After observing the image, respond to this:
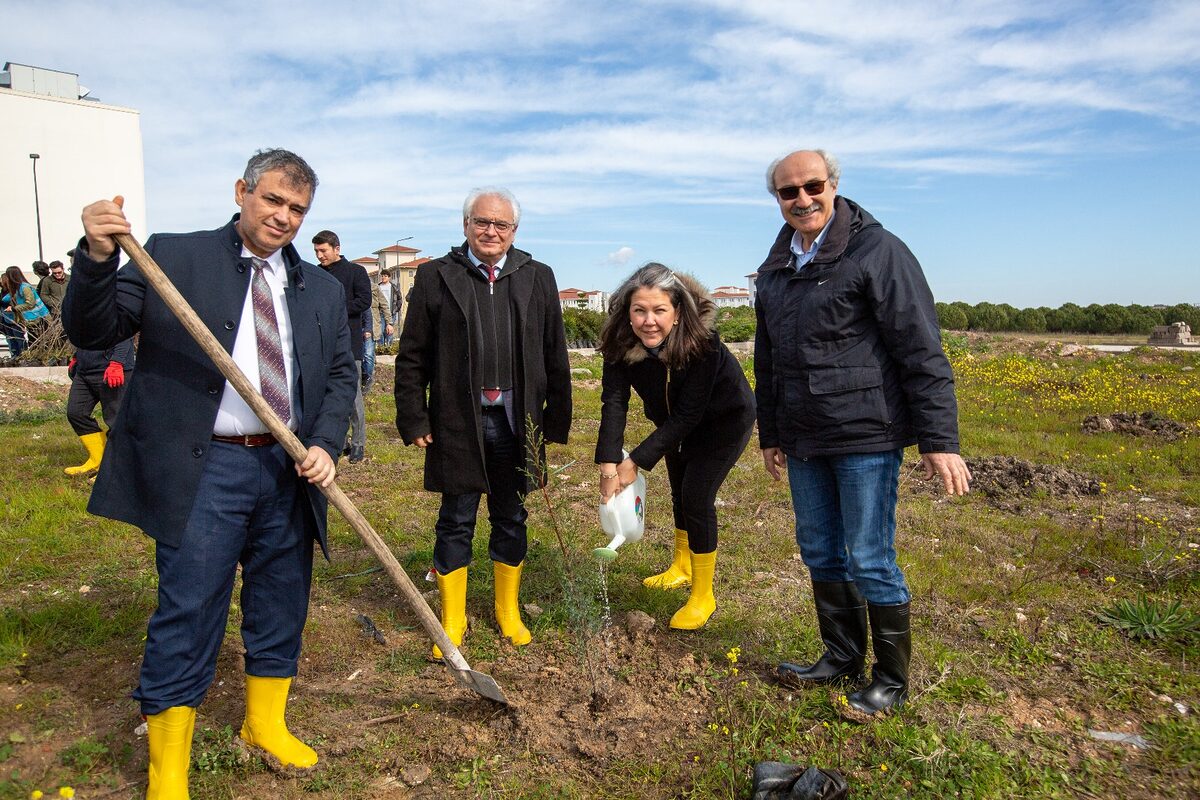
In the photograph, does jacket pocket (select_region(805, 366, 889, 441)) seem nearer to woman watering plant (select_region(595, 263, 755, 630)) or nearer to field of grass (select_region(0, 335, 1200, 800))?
woman watering plant (select_region(595, 263, 755, 630))

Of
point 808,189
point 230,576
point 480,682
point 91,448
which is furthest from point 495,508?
point 91,448

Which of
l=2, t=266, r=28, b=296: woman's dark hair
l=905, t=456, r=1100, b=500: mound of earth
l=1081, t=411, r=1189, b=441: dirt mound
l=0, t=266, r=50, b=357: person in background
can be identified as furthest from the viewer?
l=0, t=266, r=50, b=357: person in background

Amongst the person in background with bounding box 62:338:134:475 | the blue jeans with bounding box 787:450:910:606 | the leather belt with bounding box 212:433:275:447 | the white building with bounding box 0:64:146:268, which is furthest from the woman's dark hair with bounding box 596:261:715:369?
the white building with bounding box 0:64:146:268

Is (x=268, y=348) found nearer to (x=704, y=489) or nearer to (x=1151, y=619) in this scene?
(x=704, y=489)

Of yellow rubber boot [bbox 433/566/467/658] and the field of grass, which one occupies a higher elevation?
yellow rubber boot [bbox 433/566/467/658]

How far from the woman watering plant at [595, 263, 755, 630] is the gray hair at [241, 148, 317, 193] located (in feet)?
5.10

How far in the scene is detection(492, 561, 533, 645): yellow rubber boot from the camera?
12.3 ft

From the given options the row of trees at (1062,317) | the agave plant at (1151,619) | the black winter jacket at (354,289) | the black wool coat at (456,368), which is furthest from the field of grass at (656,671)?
the row of trees at (1062,317)

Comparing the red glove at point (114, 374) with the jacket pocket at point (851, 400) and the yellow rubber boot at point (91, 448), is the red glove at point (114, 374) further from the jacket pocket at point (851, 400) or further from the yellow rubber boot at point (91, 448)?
the jacket pocket at point (851, 400)

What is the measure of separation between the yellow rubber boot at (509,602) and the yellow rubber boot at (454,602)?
0.59 feet

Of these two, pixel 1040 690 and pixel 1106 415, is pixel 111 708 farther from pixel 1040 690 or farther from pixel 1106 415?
pixel 1106 415

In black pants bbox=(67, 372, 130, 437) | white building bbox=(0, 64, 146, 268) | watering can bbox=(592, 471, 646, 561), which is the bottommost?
watering can bbox=(592, 471, 646, 561)

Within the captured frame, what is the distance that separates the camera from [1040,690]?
3170mm

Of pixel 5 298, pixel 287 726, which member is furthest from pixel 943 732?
pixel 5 298
